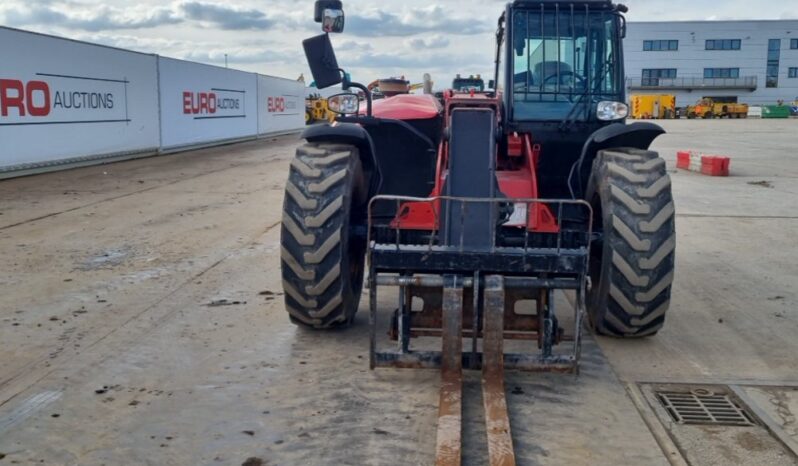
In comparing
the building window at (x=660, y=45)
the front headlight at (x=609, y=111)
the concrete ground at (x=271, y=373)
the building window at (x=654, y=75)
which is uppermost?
the building window at (x=660, y=45)

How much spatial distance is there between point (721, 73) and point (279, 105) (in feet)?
196

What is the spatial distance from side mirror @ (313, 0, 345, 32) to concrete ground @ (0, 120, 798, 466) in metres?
2.23

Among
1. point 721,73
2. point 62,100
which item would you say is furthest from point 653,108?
point 62,100

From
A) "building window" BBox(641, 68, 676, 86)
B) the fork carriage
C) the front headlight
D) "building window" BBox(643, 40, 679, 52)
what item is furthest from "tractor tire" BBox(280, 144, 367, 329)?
"building window" BBox(643, 40, 679, 52)

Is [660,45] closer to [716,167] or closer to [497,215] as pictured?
[716,167]

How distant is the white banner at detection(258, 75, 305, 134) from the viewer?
33.9 metres

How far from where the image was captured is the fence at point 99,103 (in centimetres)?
1639

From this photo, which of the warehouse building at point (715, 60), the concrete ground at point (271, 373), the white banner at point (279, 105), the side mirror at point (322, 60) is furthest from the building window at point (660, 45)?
the side mirror at point (322, 60)

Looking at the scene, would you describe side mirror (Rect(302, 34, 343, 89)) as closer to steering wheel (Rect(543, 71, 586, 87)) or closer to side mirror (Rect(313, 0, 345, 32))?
side mirror (Rect(313, 0, 345, 32))

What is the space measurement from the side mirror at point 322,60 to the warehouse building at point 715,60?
7788cm

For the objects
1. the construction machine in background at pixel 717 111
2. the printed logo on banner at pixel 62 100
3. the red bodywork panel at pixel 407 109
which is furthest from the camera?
the construction machine in background at pixel 717 111

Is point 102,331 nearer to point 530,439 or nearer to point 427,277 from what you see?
point 427,277

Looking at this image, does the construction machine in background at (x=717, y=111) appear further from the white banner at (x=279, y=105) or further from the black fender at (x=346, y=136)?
the black fender at (x=346, y=136)

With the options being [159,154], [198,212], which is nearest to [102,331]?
[198,212]
